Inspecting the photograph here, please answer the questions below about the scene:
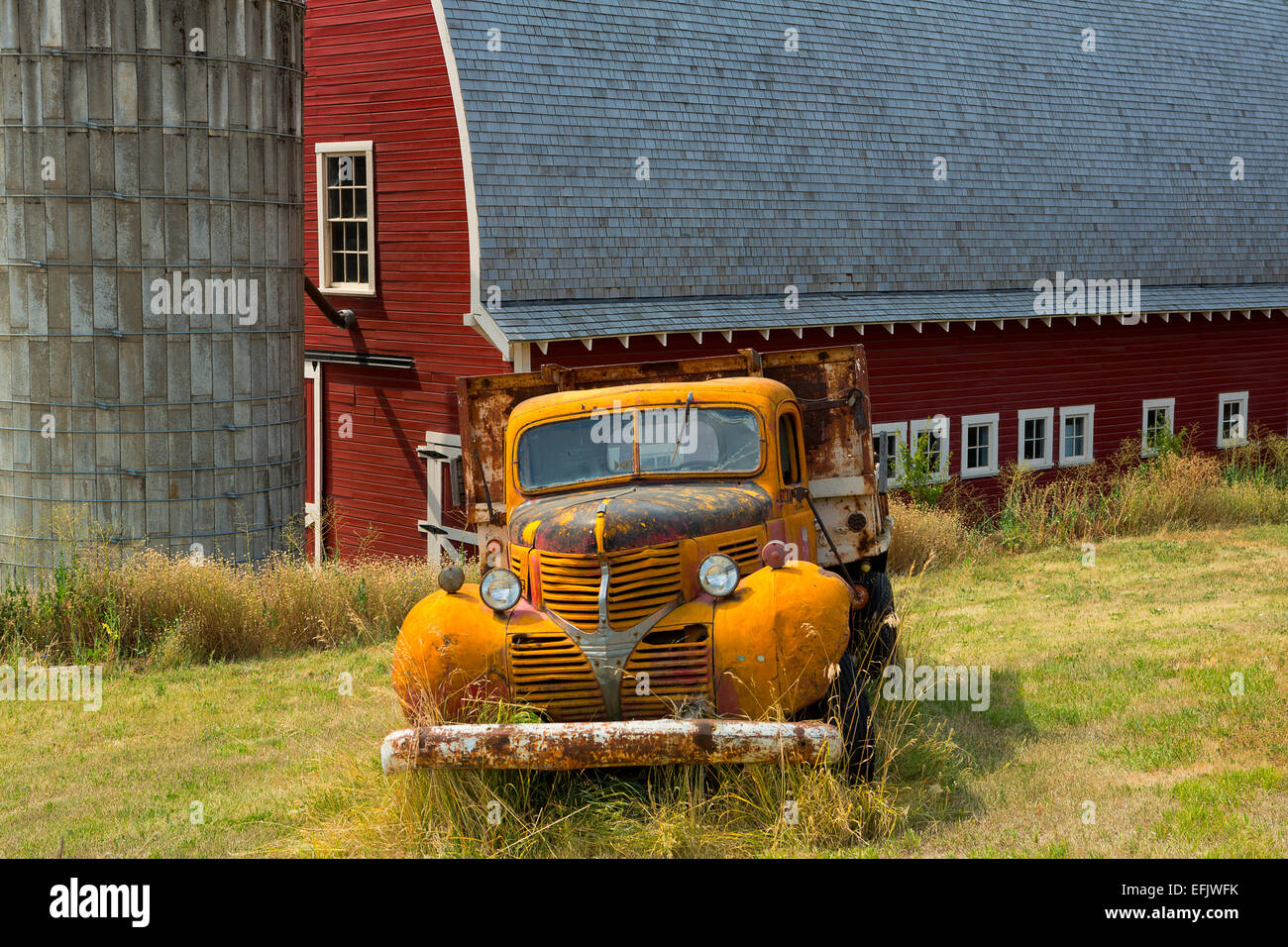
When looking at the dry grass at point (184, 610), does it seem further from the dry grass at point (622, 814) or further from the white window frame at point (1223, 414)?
the white window frame at point (1223, 414)

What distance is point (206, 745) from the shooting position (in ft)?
29.3

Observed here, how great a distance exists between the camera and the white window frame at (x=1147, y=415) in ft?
73.9

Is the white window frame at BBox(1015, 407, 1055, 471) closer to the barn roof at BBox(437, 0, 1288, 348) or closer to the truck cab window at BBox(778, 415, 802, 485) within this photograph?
the barn roof at BBox(437, 0, 1288, 348)

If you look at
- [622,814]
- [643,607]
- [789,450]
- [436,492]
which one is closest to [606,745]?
[622,814]

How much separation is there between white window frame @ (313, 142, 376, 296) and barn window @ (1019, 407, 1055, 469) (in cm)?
1033

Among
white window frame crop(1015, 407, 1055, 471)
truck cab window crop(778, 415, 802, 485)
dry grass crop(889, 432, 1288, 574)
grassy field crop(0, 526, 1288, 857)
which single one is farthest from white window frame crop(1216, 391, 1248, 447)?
truck cab window crop(778, 415, 802, 485)

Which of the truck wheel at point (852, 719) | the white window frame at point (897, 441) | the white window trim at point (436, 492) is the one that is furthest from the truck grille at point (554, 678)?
the white window frame at point (897, 441)

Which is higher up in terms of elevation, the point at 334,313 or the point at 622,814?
the point at 334,313

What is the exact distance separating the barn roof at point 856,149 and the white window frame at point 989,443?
1896mm

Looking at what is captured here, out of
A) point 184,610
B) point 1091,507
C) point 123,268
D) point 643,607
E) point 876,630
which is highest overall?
point 123,268

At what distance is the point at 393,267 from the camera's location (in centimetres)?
1756

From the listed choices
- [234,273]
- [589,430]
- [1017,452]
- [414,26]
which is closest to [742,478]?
[589,430]

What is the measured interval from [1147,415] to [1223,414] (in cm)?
196

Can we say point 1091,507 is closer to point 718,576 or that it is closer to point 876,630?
point 876,630
